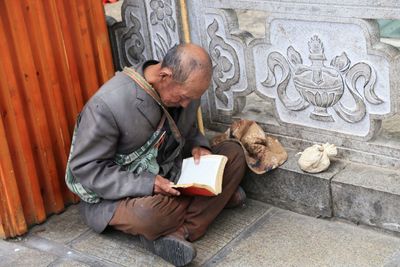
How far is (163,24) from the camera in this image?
475 cm

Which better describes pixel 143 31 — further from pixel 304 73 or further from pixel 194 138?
pixel 304 73

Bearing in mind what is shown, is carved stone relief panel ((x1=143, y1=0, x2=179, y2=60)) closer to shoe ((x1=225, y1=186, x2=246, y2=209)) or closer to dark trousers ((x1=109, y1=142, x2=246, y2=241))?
dark trousers ((x1=109, y1=142, x2=246, y2=241))

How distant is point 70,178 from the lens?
424 centimetres

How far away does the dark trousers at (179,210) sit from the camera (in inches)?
157

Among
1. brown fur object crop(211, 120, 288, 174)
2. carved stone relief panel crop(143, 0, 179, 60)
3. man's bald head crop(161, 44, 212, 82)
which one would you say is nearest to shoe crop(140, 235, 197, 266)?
brown fur object crop(211, 120, 288, 174)

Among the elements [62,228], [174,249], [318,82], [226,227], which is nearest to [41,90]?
[62,228]

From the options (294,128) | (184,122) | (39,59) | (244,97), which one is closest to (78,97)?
(39,59)

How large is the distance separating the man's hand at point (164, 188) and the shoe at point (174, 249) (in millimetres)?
230

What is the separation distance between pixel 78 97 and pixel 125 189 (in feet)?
2.65

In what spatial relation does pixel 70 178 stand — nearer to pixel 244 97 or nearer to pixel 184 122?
pixel 184 122

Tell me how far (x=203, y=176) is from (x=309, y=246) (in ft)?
2.23

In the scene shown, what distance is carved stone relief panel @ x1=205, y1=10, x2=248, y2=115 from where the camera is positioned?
446 cm

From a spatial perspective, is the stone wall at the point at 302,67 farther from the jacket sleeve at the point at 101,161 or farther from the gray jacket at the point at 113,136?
the jacket sleeve at the point at 101,161

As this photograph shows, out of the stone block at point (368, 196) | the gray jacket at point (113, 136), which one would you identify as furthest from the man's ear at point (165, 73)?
the stone block at point (368, 196)
